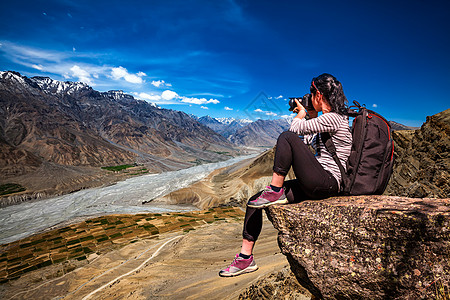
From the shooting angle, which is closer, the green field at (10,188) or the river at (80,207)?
the river at (80,207)

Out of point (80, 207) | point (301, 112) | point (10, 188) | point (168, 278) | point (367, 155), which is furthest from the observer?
point (10, 188)

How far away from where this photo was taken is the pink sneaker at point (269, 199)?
3.79 meters

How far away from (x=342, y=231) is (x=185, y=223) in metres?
→ 47.4

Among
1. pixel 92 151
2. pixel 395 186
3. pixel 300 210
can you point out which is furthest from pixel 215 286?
pixel 92 151

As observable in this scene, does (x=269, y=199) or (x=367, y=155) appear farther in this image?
(x=269, y=199)

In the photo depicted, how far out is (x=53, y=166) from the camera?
10888cm

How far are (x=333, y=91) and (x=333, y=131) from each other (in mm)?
683

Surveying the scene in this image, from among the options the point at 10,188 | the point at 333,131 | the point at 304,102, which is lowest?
the point at 10,188

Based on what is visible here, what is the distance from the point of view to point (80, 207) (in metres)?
69.4

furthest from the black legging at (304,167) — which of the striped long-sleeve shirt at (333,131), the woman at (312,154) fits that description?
the striped long-sleeve shirt at (333,131)

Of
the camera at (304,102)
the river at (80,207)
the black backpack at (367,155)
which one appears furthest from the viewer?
the river at (80,207)

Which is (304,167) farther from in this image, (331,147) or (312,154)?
(331,147)

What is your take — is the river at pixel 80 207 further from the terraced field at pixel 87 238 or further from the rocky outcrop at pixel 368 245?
the rocky outcrop at pixel 368 245

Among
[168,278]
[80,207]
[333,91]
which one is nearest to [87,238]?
[80,207]
